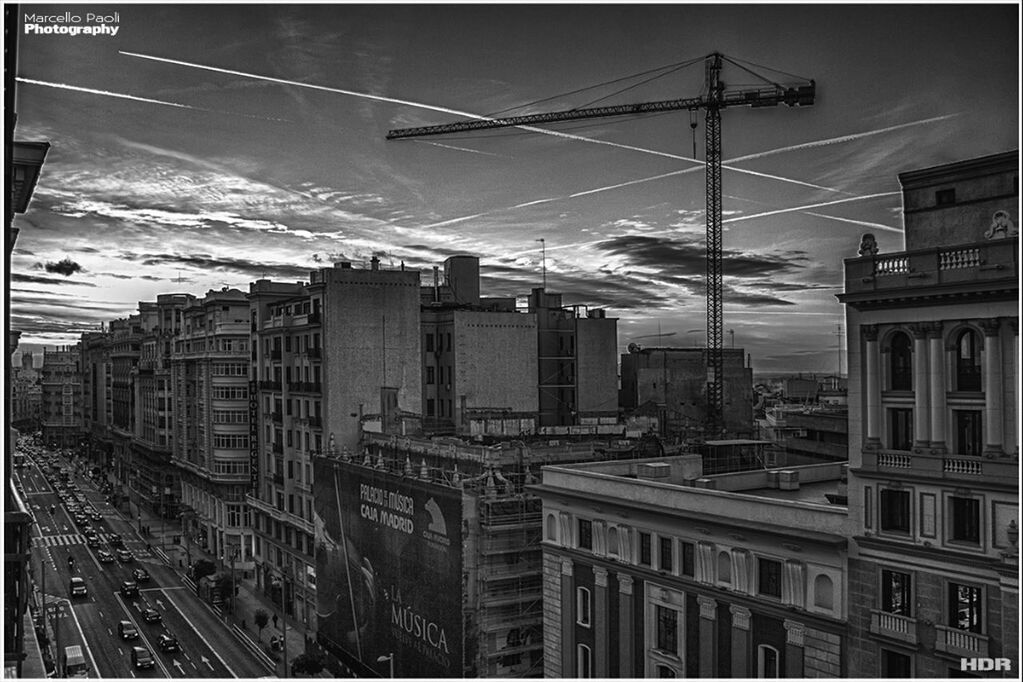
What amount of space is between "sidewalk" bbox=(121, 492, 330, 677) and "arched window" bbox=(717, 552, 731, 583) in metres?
17.2

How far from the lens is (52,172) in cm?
2412

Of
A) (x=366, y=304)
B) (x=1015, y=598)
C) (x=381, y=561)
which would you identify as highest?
(x=366, y=304)

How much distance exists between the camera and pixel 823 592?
51.9 feet

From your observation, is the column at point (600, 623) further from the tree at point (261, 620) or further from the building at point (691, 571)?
the tree at point (261, 620)

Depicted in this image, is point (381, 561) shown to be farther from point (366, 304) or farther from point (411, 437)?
point (366, 304)

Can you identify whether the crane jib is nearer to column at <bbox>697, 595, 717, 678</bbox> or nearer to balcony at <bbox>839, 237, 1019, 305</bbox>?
balcony at <bbox>839, 237, 1019, 305</bbox>

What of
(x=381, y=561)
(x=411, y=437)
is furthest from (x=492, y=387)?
(x=381, y=561)

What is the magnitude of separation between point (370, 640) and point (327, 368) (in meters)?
11.2

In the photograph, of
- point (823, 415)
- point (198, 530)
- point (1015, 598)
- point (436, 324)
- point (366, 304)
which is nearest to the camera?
point (1015, 598)

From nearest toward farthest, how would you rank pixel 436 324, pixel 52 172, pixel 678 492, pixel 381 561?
1. pixel 678 492
2. pixel 52 172
3. pixel 381 561
4. pixel 436 324

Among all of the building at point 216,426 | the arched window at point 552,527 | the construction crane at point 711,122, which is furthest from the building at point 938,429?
the building at point 216,426

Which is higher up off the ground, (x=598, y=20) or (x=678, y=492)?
(x=598, y=20)

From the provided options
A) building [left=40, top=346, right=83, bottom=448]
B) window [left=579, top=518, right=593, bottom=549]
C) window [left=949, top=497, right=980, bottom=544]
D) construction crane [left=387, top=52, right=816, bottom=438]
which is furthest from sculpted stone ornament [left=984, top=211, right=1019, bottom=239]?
building [left=40, top=346, right=83, bottom=448]

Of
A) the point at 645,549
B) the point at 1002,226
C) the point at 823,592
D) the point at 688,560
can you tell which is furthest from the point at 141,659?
the point at 1002,226
